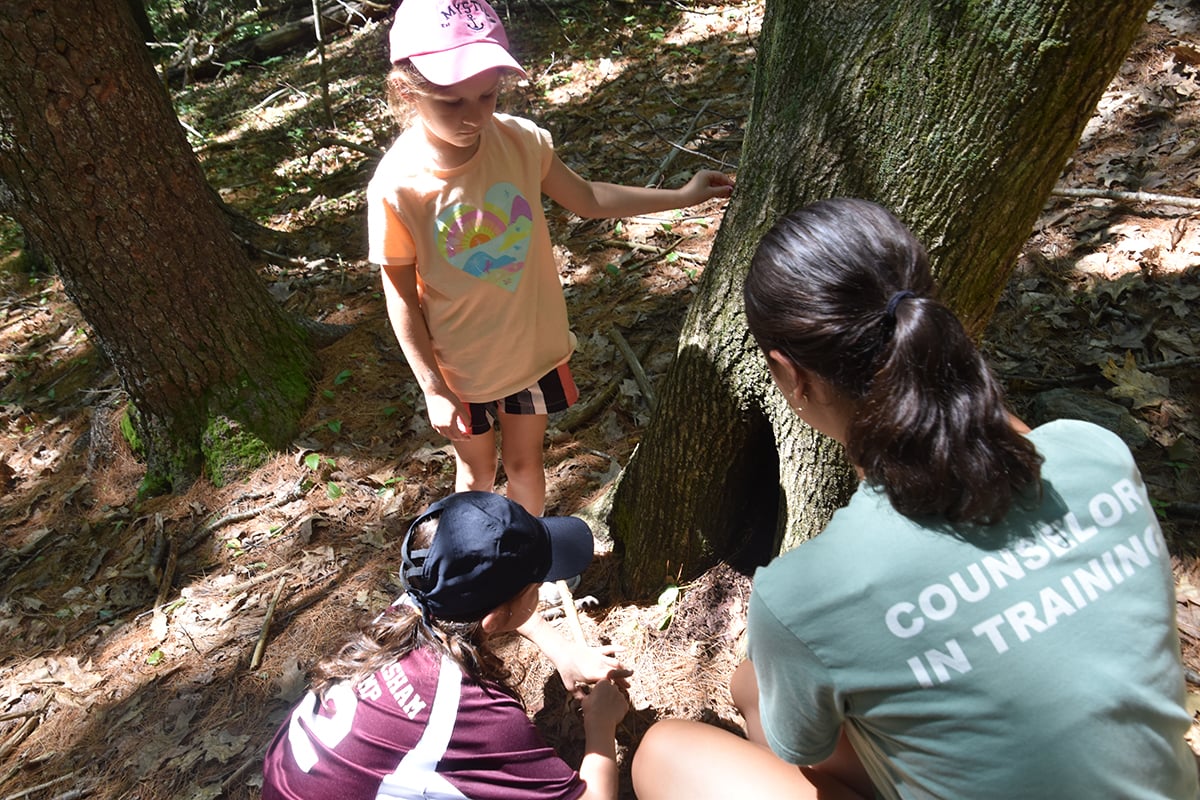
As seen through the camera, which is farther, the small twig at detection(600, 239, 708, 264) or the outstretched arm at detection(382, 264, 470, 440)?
the small twig at detection(600, 239, 708, 264)

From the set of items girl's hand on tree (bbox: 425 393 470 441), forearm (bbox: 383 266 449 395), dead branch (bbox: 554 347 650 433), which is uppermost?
forearm (bbox: 383 266 449 395)

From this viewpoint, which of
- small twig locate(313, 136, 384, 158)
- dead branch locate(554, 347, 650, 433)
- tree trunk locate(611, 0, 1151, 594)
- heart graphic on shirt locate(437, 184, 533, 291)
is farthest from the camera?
small twig locate(313, 136, 384, 158)

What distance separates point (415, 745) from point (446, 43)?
5.98 ft

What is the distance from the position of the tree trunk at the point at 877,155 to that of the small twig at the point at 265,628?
1.81 m

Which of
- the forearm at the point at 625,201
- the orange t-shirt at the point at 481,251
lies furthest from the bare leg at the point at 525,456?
the forearm at the point at 625,201

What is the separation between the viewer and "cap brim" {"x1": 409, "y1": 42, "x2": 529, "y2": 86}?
199 centimetres

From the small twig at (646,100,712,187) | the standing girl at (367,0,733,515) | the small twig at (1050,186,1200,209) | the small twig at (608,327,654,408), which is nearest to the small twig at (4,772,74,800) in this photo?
the standing girl at (367,0,733,515)

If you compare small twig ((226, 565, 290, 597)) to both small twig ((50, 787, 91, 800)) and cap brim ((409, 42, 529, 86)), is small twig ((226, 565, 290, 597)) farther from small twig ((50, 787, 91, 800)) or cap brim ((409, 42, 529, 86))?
cap brim ((409, 42, 529, 86))

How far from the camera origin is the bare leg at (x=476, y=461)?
279cm

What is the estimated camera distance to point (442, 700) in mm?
1945

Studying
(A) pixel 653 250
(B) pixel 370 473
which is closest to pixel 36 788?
(B) pixel 370 473

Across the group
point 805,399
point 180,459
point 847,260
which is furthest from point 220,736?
point 847,260

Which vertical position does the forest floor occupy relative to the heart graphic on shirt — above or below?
below

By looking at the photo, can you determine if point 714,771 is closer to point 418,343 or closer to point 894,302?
point 894,302
